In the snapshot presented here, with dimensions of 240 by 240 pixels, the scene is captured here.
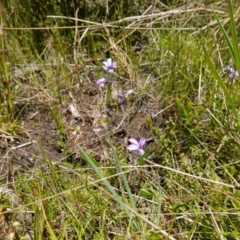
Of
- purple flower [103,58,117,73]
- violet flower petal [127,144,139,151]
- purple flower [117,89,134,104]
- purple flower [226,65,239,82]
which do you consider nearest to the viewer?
violet flower petal [127,144,139,151]

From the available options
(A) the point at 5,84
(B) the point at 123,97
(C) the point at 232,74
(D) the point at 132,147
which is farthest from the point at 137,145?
(A) the point at 5,84

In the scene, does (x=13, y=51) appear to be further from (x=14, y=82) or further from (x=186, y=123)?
(x=186, y=123)

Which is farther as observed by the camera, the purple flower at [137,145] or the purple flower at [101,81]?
the purple flower at [101,81]

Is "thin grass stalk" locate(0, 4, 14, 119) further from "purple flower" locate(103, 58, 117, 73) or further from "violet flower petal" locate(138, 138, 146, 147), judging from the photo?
"violet flower petal" locate(138, 138, 146, 147)

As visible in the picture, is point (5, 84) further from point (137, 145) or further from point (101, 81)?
point (137, 145)

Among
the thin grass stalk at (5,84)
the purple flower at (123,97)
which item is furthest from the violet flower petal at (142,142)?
the thin grass stalk at (5,84)

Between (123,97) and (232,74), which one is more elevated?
(232,74)

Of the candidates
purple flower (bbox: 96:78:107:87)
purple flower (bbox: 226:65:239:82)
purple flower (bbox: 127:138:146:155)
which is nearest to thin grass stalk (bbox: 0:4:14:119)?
purple flower (bbox: 96:78:107:87)

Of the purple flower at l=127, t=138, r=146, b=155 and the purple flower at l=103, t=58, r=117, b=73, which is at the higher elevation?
the purple flower at l=103, t=58, r=117, b=73

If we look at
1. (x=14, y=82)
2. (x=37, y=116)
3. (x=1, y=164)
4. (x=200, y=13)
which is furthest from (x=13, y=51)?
(x=200, y=13)

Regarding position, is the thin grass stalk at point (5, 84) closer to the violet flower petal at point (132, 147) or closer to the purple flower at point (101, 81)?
the purple flower at point (101, 81)

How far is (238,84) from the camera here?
1592mm

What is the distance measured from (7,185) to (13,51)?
0.76m

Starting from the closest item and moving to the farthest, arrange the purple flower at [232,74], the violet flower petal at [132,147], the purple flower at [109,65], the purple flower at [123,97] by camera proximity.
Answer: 1. the violet flower petal at [132,147]
2. the purple flower at [232,74]
3. the purple flower at [123,97]
4. the purple flower at [109,65]
